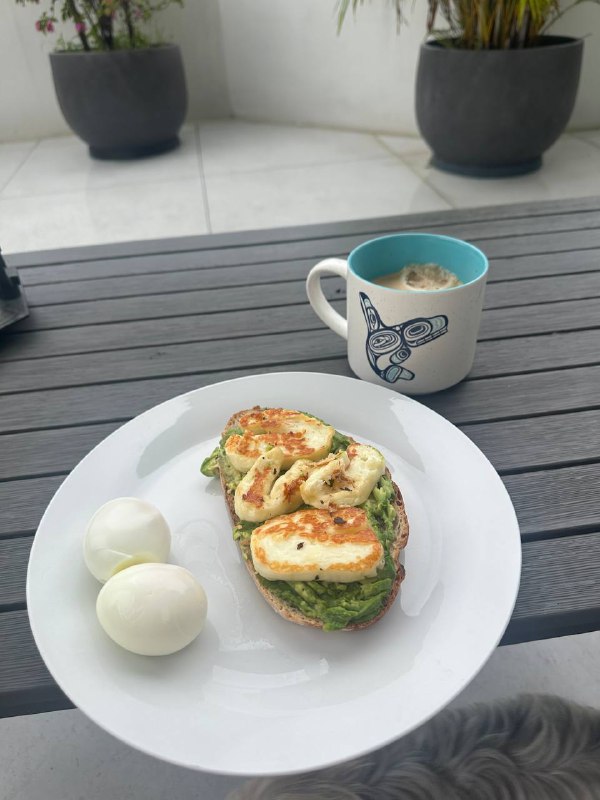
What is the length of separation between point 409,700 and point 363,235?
1.01 m

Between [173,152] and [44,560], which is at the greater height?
[44,560]

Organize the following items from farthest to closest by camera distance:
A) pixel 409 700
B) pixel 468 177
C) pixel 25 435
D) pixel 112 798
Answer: pixel 468 177 → pixel 112 798 → pixel 25 435 → pixel 409 700

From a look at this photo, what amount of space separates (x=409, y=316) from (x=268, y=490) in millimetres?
279

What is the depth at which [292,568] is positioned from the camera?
0.54 meters

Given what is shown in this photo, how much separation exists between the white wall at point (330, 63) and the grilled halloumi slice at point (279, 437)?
9.92 ft

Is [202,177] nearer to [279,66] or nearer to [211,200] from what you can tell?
[211,200]

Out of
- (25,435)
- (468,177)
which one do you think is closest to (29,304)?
(25,435)

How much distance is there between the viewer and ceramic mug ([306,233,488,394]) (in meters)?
0.74

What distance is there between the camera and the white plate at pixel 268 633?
0.47 metres

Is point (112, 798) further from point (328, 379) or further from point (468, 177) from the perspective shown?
point (468, 177)

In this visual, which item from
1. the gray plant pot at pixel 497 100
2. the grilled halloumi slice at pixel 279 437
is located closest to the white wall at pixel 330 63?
the gray plant pot at pixel 497 100

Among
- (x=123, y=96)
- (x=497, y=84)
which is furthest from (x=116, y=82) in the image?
(x=497, y=84)

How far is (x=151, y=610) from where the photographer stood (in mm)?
519

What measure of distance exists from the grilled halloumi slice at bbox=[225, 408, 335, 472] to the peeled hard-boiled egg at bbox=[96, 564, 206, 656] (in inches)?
6.2
